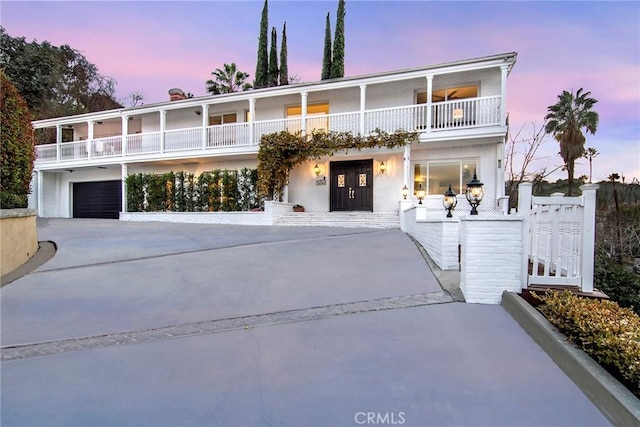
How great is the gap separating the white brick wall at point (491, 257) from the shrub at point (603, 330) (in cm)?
50

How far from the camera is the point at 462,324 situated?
3463 mm

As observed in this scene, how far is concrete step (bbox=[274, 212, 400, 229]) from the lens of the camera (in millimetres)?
11578

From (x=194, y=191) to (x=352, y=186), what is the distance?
7334 millimetres

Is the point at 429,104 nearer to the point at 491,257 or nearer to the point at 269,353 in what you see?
the point at 491,257

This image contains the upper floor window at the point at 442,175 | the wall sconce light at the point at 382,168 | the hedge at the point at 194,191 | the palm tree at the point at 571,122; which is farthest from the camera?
the palm tree at the point at 571,122

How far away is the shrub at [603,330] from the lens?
2.20 metres

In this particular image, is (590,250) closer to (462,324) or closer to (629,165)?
(462,324)

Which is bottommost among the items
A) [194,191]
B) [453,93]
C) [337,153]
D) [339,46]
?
[194,191]

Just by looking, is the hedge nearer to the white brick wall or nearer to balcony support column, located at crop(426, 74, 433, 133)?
balcony support column, located at crop(426, 74, 433, 133)

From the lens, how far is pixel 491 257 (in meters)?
4.04

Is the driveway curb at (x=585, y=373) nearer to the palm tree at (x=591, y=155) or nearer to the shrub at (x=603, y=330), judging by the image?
the shrub at (x=603, y=330)

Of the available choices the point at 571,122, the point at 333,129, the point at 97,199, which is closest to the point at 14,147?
the point at 333,129

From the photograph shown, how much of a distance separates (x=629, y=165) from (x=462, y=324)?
25281mm

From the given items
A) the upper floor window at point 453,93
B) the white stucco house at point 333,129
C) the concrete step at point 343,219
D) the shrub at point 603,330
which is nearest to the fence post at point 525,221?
the shrub at point 603,330
